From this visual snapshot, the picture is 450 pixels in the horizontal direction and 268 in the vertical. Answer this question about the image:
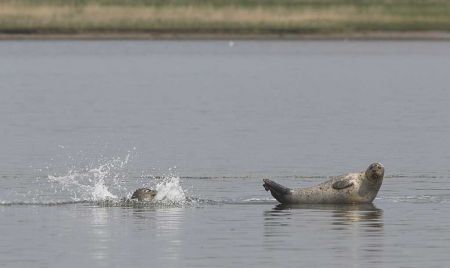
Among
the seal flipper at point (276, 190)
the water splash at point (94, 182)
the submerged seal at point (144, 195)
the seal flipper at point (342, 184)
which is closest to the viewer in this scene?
the seal flipper at point (276, 190)

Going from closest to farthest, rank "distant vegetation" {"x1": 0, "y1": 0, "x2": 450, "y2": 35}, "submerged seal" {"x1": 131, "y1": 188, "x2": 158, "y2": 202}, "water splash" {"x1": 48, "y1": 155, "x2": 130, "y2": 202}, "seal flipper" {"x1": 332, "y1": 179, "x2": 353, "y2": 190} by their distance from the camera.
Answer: "seal flipper" {"x1": 332, "y1": 179, "x2": 353, "y2": 190}, "submerged seal" {"x1": 131, "y1": 188, "x2": 158, "y2": 202}, "water splash" {"x1": 48, "y1": 155, "x2": 130, "y2": 202}, "distant vegetation" {"x1": 0, "y1": 0, "x2": 450, "y2": 35}

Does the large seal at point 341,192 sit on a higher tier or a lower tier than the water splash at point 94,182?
lower

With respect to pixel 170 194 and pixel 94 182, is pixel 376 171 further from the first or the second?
pixel 94 182

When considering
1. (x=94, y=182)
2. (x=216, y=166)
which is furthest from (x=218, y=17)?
(x=94, y=182)

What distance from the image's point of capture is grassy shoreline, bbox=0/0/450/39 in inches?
4141

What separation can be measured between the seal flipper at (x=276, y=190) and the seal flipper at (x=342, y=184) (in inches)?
29.3

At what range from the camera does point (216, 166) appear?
34.8m

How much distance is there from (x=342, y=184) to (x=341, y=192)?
15 cm

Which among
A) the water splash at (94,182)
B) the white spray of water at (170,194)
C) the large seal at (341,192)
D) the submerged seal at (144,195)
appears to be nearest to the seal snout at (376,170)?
the large seal at (341,192)

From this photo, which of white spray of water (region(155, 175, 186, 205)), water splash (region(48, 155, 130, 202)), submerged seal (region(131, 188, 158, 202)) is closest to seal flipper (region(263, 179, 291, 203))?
white spray of water (region(155, 175, 186, 205))

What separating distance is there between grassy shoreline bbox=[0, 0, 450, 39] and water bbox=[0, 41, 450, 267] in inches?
1014

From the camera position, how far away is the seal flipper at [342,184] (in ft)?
90.4

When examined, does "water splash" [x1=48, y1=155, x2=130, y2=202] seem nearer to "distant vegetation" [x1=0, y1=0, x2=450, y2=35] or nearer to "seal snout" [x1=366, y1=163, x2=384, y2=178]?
"seal snout" [x1=366, y1=163, x2=384, y2=178]

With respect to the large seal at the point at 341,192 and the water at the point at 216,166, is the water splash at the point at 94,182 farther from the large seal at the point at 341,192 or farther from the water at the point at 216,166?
the large seal at the point at 341,192
